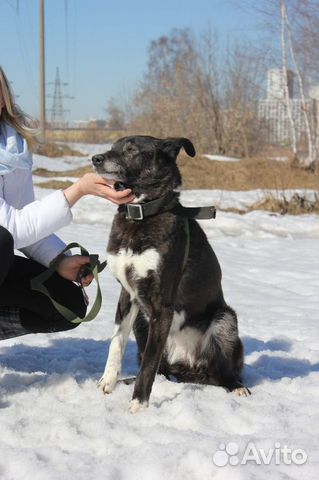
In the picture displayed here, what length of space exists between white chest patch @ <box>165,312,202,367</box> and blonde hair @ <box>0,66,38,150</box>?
1.13 m

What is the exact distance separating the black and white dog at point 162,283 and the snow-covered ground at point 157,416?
0.15 metres

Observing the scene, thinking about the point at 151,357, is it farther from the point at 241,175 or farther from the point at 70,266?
the point at 241,175

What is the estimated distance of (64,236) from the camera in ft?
24.8

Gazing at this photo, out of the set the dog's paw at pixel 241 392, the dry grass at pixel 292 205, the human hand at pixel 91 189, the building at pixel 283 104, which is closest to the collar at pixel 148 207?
the human hand at pixel 91 189

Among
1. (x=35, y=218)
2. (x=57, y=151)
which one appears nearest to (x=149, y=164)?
(x=35, y=218)

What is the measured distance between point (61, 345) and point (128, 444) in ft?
4.81

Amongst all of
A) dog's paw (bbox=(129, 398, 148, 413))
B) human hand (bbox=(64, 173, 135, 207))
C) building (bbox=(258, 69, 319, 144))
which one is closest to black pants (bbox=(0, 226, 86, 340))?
human hand (bbox=(64, 173, 135, 207))

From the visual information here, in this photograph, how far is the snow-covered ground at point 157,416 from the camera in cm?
201

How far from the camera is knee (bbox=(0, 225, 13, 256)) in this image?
2529 mm

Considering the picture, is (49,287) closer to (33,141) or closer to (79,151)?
(33,141)

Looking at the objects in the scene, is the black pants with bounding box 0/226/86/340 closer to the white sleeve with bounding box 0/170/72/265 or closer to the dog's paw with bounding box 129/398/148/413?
the white sleeve with bounding box 0/170/72/265

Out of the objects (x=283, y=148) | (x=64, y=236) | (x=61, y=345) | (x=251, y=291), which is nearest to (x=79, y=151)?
(x=283, y=148)

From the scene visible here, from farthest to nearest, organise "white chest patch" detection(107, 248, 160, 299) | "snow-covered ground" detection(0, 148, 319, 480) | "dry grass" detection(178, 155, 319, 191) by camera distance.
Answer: "dry grass" detection(178, 155, 319, 191), "white chest patch" detection(107, 248, 160, 299), "snow-covered ground" detection(0, 148, 319, 480)

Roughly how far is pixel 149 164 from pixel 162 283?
0.59 meters
